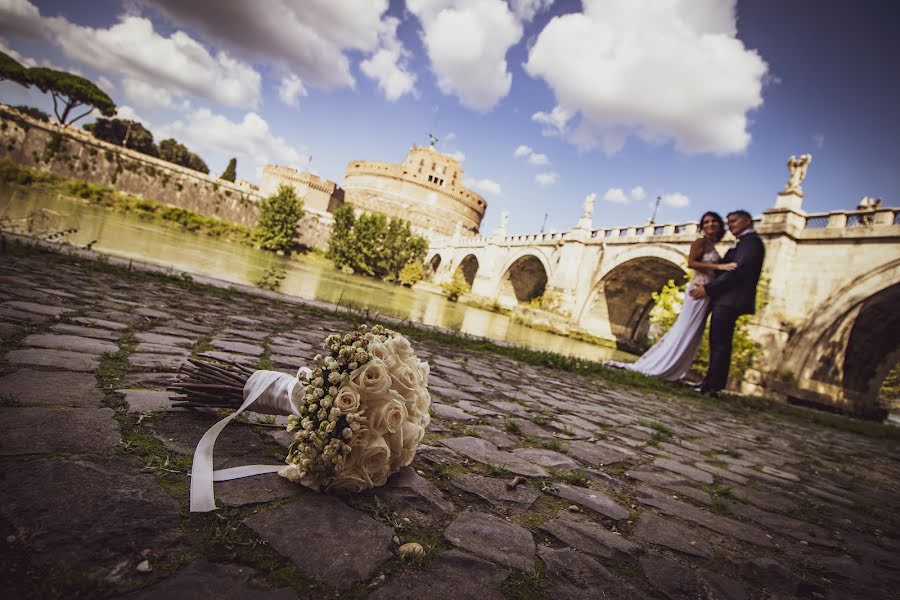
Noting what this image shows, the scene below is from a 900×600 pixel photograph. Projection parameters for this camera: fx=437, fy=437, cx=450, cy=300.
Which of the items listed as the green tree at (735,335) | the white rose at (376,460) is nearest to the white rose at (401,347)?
the white rose at (376,460)

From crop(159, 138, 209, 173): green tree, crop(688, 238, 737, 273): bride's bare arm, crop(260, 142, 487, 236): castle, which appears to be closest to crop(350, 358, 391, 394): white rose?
crop(688, 238, 737, 273): bride's bare arm

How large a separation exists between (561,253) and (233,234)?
78.1 feet

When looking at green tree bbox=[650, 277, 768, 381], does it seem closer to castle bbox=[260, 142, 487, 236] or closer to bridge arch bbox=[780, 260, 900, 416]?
bridge arch bbox=[780, 260, 900, 416]

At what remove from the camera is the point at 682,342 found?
6855mm

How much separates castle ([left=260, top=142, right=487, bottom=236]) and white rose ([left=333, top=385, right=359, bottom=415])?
151 feet

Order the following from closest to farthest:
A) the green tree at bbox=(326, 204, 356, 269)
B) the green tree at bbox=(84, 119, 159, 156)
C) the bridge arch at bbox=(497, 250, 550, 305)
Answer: the bridge arch at bbox=(497, 250, 550, 305) → the green tree at bbox=(326, 204, 356, 269) → the green tree at bbox=(84, 119, 159, 156)

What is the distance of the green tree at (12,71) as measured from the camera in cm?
3491

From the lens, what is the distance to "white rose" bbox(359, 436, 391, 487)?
1.28 metres

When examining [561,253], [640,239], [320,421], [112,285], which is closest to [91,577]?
[320,421]

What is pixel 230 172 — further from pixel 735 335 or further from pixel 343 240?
pixel 735 335

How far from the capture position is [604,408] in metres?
3.84

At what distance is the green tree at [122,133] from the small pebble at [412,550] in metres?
60.2

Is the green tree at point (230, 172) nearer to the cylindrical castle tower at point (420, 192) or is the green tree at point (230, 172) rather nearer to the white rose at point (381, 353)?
the cylindrical castle tower at point (420, 192)

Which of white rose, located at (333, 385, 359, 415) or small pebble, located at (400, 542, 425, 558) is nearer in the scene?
small pebble, located at (400, 542, 425, 558)
